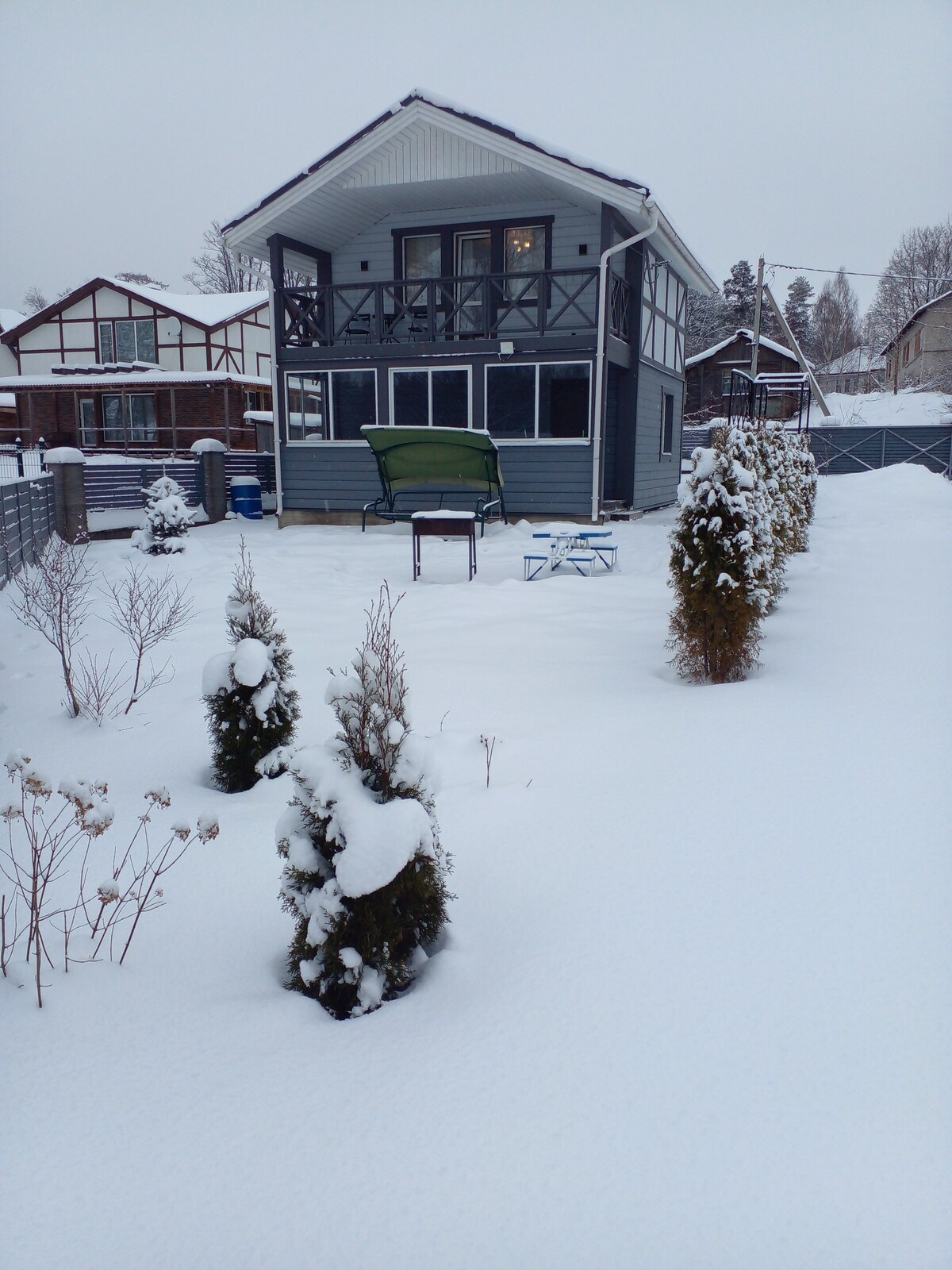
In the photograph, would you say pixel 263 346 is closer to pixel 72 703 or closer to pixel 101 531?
pixel 101 531

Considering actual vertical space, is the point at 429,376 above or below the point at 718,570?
above

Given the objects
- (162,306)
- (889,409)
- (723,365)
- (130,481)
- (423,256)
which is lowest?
(130,481)

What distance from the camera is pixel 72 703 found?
5.00m

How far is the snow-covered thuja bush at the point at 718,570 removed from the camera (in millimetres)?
4781

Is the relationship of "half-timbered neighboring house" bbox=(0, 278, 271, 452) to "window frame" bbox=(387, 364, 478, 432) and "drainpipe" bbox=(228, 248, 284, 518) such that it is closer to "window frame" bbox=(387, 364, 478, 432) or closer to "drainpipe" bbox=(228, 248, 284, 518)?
"drainpipe" bbox=(228, 248, 284, 518)

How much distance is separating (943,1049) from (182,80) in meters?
3.25

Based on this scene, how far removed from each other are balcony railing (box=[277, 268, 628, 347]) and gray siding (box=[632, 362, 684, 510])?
155cm

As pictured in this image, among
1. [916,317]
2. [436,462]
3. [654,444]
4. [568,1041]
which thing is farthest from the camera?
[916,317]

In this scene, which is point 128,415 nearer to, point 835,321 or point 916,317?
point 916,317

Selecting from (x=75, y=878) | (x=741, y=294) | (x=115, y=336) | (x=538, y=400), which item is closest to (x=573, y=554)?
(x=538, y=400)

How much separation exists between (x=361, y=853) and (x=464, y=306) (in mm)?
13698

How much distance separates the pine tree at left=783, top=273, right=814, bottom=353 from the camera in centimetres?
5894

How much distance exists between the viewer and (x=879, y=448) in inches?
1032

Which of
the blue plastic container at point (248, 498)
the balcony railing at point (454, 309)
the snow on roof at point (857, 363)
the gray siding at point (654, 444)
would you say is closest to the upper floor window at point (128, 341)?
Answer: the blue plastic container at point (248, 498)
